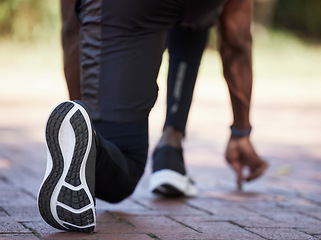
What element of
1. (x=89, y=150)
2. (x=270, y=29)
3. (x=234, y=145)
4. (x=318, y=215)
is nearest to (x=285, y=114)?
(x=234, y=145)

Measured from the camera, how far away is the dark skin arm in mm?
2797

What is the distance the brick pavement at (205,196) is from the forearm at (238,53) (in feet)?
1.34

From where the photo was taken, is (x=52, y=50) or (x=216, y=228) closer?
(x=216, y=228)

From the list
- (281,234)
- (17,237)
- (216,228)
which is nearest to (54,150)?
(17,237)

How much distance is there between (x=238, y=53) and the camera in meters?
2.85

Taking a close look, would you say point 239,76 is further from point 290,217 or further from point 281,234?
point 281,234

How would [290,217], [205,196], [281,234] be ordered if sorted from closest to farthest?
[281,234]
[290,217]
[205,196]

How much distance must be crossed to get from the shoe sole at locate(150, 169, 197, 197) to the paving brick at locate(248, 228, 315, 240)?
0.67 m

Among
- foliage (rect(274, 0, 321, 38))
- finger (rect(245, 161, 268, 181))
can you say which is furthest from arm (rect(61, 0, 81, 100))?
foliage (rect(274, 0, 321, 38))

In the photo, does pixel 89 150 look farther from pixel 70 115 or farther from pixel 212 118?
pixel 212 118

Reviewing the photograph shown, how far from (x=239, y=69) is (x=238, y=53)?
7 centimetres

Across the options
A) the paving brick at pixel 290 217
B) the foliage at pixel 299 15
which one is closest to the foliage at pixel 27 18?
the foliage at pixel 299 15

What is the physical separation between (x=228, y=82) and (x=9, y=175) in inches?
45.4

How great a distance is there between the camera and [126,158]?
2082 millimetres
